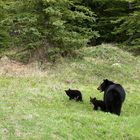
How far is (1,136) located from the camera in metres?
10.2

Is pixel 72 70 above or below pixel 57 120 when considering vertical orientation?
below

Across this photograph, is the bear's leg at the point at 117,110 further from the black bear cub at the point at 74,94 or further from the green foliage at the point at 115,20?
the green foliage at the point at 115,20

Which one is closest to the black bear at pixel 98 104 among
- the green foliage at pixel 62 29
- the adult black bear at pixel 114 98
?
the adult black bear at pixel 114 98

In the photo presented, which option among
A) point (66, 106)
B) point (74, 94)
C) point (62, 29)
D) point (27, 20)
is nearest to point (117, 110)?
point (66, 106)

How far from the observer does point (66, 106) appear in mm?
13742

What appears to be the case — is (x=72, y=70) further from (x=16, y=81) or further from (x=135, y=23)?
(x=135, y=23)

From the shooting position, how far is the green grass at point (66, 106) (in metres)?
11.0

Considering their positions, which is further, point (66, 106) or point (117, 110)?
point (66, 106)

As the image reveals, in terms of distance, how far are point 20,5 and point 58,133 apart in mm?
10879

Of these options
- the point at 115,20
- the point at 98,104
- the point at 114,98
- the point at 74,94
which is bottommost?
the point at 115,20

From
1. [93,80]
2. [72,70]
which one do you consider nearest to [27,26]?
[72,70]

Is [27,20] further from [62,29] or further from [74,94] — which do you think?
[74,94]

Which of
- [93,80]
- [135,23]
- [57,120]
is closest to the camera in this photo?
[57,120]

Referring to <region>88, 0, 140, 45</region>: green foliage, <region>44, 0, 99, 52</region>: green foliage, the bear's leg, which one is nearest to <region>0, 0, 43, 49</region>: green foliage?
<region>44, 0, 99, 52</region>: green foliage
